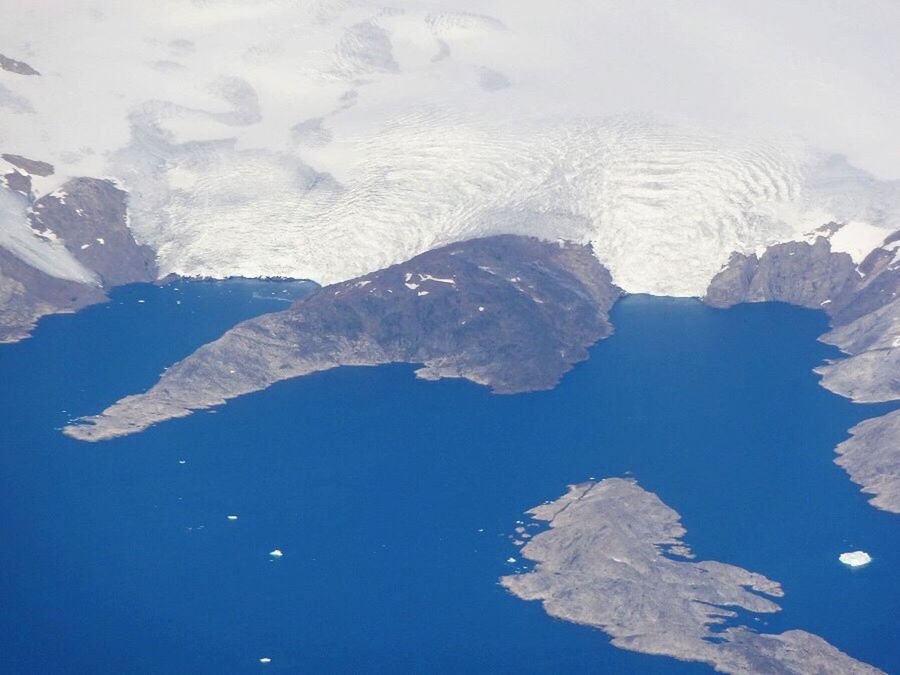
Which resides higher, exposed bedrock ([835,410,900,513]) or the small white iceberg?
exposed bedrock ([835,410,900,513])

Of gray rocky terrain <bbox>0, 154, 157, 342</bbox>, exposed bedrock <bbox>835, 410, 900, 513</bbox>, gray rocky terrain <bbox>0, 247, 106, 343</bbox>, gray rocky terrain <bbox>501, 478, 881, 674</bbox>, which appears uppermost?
exposed bedrock <bbox>835, 410, 900, 513</bbox>

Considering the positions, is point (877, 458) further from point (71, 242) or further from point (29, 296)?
point (71, 242)

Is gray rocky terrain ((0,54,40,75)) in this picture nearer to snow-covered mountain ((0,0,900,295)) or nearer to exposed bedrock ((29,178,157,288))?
snow-covered mountain ((0,0,900,295))

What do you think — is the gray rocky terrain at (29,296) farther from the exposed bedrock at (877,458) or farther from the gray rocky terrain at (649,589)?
the exposed bedrock at (877,458)

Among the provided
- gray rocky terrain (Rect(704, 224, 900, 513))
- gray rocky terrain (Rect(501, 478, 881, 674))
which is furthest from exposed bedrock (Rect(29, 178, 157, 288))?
gray rocky terrain (Rect(501, 478, 881, 674))

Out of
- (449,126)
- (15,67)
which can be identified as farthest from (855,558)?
(15,67)

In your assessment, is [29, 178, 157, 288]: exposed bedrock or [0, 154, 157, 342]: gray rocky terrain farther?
[29, 178, 157, 288]: exposed bedrock

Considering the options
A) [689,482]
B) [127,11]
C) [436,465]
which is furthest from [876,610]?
[127,11]
